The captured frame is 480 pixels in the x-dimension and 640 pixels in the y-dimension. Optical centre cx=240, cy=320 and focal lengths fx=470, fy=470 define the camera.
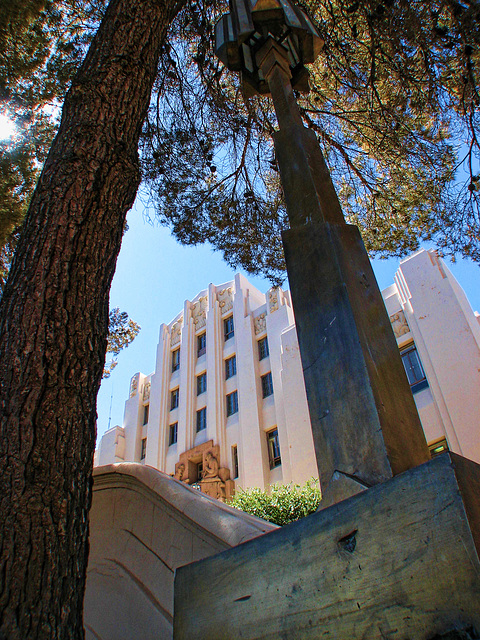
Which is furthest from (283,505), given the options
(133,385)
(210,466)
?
(133,385)

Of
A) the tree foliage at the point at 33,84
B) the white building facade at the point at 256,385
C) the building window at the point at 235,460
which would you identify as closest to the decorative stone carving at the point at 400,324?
the white building facade at the point at 256,385

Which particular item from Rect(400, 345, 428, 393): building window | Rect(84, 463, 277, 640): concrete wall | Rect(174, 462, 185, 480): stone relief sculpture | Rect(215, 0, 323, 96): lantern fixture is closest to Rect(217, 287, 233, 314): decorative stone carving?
Rect(174, 462, 185, 480): stone relief sculpture

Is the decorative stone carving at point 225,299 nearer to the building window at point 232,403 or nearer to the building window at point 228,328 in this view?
the building window at point 228,328

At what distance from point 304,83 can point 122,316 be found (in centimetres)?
662

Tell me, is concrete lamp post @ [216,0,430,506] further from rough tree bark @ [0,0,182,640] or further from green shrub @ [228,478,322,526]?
green shrub @ [228,478,322,526]

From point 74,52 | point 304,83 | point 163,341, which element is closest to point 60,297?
point 304,83

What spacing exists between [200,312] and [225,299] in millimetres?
1486

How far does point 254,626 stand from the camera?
121 cm

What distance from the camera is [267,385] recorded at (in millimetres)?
17156

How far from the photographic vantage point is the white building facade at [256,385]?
38.1ft

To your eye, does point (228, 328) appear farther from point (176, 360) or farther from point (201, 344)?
point (176, 360)

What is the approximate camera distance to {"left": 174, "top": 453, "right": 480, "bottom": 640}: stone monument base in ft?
3.00

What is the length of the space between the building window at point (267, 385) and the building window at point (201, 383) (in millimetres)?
3201

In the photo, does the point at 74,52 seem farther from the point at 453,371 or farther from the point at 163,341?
the point at 163,341
